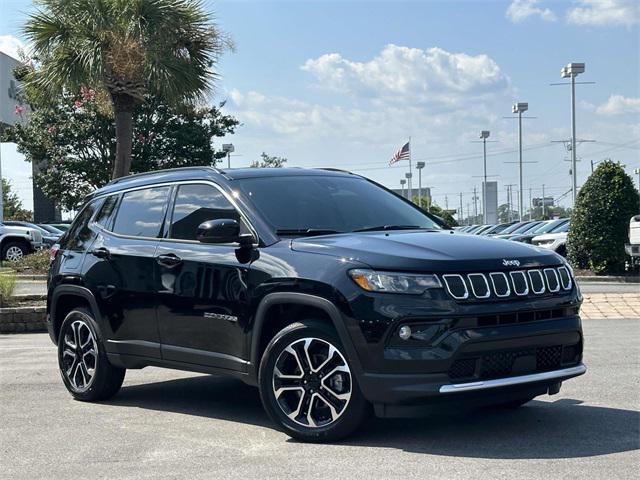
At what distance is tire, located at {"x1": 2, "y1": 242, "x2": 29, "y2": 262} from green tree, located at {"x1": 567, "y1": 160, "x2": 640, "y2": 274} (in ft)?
51.5

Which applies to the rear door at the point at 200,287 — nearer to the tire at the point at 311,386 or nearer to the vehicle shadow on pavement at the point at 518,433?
the tire at the point at 311,386

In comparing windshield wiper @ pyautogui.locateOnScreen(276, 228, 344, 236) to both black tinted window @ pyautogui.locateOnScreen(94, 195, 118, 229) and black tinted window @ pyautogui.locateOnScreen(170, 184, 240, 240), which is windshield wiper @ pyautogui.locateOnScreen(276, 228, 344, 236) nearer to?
black tinted window @ pyautogui.locateOnScreen(170, 184, 240, 240)

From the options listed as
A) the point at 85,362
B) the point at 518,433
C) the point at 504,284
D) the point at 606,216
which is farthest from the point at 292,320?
the point at 606,216

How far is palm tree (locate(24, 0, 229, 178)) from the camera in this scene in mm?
18844

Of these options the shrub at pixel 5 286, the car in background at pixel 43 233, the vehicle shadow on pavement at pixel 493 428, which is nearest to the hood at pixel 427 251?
the vehicle shadow on pavement at pixel 493 428

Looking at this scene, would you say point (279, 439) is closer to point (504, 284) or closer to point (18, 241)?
point (504, 284)

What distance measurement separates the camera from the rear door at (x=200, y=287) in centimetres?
606

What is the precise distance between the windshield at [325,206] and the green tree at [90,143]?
96.0ft

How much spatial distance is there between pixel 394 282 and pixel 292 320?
879 mm

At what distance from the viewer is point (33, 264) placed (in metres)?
23.4

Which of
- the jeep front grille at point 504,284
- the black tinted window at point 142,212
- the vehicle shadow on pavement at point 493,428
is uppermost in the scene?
the black tinted window at point 142,212

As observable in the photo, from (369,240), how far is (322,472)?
5.03 feet

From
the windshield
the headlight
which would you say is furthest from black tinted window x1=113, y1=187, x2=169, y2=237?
the headlight

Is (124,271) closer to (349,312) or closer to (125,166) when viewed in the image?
(349,312)
